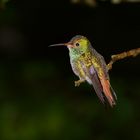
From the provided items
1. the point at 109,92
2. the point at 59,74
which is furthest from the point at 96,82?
the point at 59,74

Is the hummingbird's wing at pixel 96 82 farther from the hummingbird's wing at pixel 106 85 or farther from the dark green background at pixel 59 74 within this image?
the dark green background at pixel 59 74

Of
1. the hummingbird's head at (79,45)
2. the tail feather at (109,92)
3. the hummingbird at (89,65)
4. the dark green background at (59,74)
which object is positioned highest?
the dark green background at (59,74)

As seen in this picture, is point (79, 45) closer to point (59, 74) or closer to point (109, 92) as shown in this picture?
point (109, 92)

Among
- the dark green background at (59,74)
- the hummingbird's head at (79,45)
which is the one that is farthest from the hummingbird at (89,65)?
the dark green background at (59,74)

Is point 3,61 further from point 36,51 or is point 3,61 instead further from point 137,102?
point 137,102

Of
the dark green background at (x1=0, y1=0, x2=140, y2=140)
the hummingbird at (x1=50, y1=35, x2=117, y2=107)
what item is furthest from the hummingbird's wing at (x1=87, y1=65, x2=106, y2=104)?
the dark green background at (x1=0, y1=0, x2=140, y2=140)

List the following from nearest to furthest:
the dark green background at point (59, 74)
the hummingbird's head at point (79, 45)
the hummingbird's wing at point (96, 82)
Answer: the hummingbird's wing at point (96, 82) < the hummingbird's head at point (79, 45) < the dark green background at point (59, 74)
